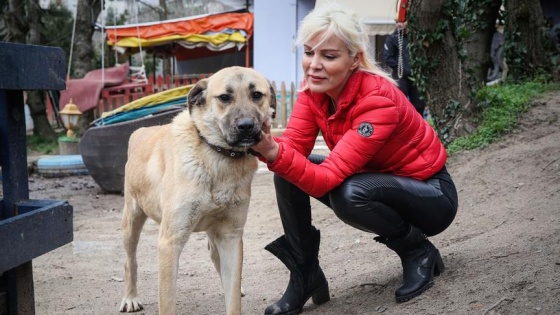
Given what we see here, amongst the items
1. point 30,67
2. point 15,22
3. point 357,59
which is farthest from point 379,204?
point 15,22

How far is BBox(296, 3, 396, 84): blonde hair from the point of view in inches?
123

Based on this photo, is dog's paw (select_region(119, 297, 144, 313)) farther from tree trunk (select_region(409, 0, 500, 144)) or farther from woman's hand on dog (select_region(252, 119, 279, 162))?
tree trunk (select_region(409, 0, 500, 144))

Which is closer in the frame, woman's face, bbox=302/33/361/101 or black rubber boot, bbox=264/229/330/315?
woman's face, bbox=302/33/361/101

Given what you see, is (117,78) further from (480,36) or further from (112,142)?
(480,36)

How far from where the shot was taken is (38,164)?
34.6ft

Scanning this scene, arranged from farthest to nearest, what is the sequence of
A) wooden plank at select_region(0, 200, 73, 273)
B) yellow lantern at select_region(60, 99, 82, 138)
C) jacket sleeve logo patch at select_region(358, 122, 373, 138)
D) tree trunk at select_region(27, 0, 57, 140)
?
tree trunk at select_region(27, 0, 57, 140), yellow lantern at select_region(60, 99, 82, 138), jacket sleeve logo patch at select_region(358, 122, 373, 138), wooden plank at select_region(0, 200, 73, 273)

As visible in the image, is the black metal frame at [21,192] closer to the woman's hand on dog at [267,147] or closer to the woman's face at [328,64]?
the woman's hand on dog at [267,147]

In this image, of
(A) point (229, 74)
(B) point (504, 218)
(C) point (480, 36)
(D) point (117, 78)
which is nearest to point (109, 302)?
(A) point (229, 74)

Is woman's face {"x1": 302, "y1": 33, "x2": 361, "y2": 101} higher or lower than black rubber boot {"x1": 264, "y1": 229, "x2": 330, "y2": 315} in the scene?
higher

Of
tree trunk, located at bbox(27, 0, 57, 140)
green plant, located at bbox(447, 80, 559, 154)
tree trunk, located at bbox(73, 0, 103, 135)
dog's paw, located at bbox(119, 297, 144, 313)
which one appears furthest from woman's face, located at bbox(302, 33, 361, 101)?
tree trunk, located at bbox(27, 0, 57, 140)

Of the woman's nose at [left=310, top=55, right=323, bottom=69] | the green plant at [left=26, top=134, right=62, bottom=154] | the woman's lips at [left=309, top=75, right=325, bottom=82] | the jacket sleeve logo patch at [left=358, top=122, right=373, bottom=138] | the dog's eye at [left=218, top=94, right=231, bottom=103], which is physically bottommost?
the green plant at [left=26, top=134, right=62, bottom=154]

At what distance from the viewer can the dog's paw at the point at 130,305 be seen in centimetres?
394

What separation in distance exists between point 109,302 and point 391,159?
2.23 metres

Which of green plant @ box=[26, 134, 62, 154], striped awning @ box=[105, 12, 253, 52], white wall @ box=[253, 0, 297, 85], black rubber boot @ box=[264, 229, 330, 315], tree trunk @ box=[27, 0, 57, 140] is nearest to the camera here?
black rubber boot @ box=[264, 229, 330, 315]
